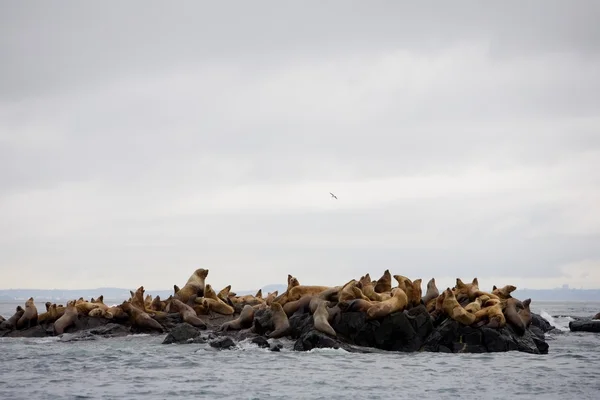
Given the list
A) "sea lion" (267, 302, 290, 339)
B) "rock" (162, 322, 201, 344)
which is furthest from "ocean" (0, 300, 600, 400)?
"rock" (162, 322, 201, 344)

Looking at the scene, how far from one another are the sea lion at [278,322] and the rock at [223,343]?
1.54 metres

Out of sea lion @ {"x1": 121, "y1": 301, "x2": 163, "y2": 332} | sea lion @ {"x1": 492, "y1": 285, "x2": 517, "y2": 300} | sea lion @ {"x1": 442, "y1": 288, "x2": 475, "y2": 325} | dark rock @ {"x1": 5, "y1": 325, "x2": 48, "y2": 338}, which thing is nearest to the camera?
sea lion @ {"x1": 442, "y1": 288, "x2": 475, "y2": 325}

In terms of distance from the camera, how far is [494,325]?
26.1 m

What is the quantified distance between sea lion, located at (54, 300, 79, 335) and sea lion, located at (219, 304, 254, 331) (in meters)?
6.51

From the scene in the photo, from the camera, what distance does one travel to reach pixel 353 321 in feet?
86.4

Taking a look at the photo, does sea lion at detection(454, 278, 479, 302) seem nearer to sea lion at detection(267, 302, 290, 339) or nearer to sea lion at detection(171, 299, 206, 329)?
sea lion at detection(267, 302, 290, 339)

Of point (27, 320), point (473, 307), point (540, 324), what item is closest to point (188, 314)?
point (27, 320)

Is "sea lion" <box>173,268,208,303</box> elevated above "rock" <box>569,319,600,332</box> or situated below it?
above

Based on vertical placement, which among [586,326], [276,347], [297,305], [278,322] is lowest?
[276,347]

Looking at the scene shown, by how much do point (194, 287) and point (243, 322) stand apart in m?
5.61

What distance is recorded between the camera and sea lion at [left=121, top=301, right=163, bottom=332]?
31031 millimetres

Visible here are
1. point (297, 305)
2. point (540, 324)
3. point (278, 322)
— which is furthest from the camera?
point (540, 324)

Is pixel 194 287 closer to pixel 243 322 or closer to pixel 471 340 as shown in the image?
pixel 243 322

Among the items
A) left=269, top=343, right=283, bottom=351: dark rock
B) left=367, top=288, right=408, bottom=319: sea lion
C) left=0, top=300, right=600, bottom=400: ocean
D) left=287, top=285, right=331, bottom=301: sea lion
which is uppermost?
left=287, top=285, right=331, bottom=301: sea lion
